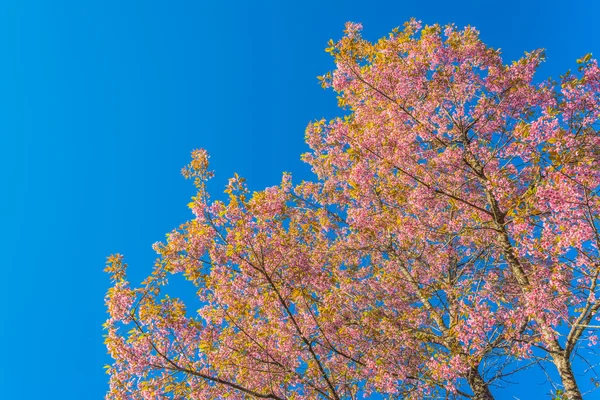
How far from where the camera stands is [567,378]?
788cm

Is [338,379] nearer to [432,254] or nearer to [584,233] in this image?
[432,254]

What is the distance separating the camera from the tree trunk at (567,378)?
7648mm

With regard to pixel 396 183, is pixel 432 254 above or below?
below

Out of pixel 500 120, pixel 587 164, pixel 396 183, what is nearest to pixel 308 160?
pixel 396 183

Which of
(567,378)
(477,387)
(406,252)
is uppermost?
(406,252)

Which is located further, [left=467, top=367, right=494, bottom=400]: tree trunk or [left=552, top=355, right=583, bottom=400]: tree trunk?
[left=467, top=367, right=494, bottom=400]: tree trunk

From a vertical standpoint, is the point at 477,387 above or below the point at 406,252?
below

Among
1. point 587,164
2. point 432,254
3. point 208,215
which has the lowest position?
point 587,164

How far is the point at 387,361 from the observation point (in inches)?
331

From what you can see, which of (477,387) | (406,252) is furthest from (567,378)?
(406,252)

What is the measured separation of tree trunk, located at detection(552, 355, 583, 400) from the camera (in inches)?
301

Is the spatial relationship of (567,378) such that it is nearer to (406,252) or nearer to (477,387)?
(477,387)

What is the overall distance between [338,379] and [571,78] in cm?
798

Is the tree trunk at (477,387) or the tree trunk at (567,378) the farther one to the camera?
the tree trunk at (477,387)
